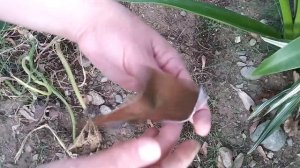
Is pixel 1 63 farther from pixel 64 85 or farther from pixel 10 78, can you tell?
pixel 64 85

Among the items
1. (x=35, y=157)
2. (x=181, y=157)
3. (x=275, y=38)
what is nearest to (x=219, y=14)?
(x=275, y=38)

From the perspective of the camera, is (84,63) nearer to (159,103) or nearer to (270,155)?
(270,155)

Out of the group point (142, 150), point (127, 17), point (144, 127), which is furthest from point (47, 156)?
point (142, 150)

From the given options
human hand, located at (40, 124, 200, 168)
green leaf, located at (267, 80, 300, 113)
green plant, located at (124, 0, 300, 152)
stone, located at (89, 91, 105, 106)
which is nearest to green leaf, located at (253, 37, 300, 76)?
green plant, located at (124, 0, 300, 152)

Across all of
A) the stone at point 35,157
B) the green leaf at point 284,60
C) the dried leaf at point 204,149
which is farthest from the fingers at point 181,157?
the stone at point 35,157

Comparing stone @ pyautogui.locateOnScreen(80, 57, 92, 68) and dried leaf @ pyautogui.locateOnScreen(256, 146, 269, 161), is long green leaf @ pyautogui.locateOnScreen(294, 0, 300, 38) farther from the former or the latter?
stone @ pyautogui.locateOnScreen(80, 57, 92, 68)

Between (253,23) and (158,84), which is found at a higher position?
(158,84)
